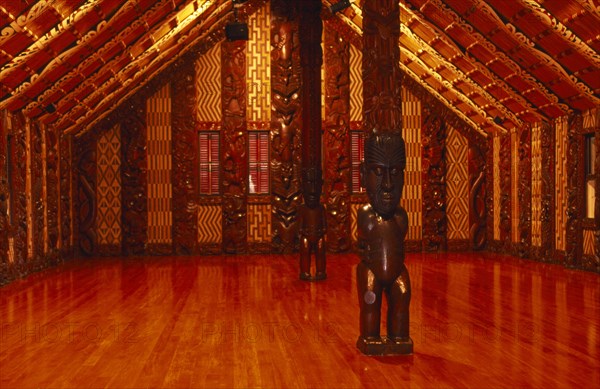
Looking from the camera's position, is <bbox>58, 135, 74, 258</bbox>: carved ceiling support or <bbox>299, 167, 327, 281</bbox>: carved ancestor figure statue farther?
<bbox>58, 135, 74, 258</bbox>: carved ceiling support

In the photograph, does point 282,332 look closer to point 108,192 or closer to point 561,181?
point 561,181

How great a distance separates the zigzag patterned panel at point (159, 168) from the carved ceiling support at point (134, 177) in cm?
12

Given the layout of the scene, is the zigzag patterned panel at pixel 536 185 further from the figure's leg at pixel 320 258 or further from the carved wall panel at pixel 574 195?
the figure's leg at pixel 320 258

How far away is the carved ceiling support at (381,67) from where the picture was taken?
460cm

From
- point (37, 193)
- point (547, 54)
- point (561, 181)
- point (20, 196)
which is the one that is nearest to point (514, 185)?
point (561, 181)

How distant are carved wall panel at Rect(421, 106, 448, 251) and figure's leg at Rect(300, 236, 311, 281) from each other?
5.00 metres

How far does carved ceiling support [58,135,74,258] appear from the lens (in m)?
11.2

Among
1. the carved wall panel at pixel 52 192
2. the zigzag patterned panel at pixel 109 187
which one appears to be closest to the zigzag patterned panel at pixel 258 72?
the zigzag patterned panel at pixel 109 187

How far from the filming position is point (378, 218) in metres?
4.51

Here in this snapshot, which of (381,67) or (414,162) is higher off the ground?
(381,67)

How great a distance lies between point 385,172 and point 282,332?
180cm

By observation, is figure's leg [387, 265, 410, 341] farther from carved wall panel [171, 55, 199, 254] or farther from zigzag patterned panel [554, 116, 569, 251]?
carved wall panel [171, 55, 199, 254]

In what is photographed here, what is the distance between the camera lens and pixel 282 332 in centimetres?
537

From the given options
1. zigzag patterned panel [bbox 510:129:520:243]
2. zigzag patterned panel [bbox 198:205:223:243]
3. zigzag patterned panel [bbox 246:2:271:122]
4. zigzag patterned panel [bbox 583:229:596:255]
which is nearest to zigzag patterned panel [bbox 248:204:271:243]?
zigzag patterned panel [bbox 198:205:223:243]
